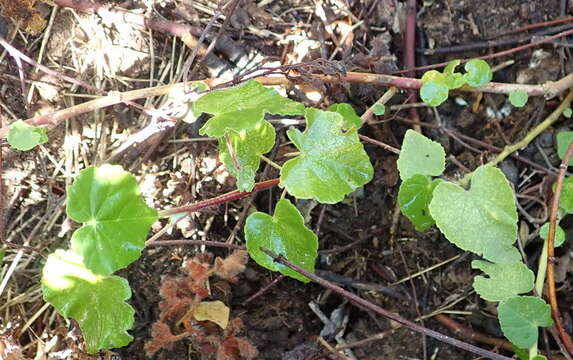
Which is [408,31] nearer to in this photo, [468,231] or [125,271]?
[468,231]

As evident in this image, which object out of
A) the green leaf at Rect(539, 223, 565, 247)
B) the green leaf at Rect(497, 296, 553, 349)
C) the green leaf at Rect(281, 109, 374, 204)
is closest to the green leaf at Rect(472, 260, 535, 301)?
the green leaf at Rect(497, 296, 553, 349)

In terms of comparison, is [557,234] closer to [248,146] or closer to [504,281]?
[504,281]

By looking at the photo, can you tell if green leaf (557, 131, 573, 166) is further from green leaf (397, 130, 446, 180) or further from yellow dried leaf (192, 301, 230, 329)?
A: yellow dried leaf (192, 301, 230, 329)

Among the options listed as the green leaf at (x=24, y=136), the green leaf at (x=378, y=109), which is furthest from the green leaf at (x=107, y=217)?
the green leaf at (x=378, y=109)

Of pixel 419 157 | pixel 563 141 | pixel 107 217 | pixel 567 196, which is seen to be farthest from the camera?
pixel 563 141

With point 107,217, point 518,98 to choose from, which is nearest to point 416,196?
point 518,98

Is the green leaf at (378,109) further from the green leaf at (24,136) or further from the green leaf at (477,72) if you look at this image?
the green leaf at (24,136)

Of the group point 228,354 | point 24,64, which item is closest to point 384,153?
point 228,354
